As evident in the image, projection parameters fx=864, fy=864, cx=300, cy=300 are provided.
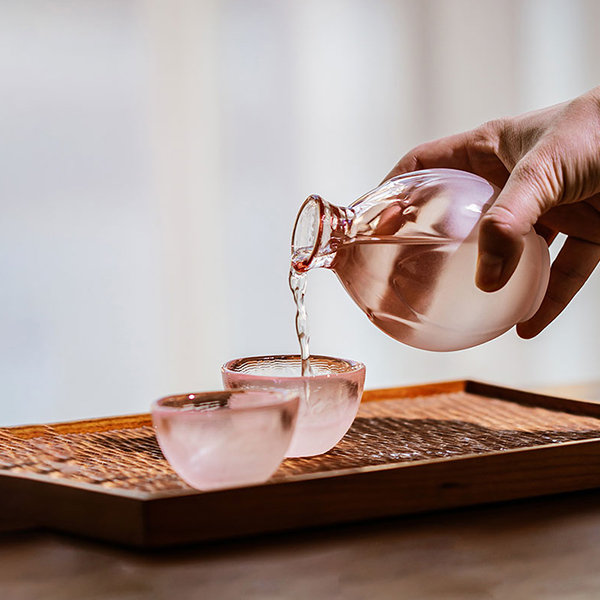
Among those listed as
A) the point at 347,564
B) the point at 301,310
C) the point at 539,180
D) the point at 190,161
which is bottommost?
the point at 347,564

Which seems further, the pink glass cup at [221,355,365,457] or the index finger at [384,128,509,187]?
the index finger at [384,128,509,187]

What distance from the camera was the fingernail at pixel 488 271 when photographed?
68cm

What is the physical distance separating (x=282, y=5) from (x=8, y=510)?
5.67ft

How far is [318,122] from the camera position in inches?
85.7

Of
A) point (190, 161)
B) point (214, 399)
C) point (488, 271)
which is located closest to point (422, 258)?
point (488, 271)

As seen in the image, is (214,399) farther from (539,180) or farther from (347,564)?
(539,180)

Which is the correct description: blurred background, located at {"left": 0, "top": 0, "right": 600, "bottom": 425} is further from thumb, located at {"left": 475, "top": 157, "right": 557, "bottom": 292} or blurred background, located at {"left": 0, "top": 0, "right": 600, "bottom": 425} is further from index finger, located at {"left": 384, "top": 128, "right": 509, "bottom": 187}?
thumb, located at {"left": 475, "top": 157, "right": 557, "bottom": 292}

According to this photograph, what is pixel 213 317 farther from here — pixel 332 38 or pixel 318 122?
pixel 332 38

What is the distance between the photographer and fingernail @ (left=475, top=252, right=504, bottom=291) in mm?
680

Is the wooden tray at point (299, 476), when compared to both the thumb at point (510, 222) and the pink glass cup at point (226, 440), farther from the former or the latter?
the thumb at point (510, 222)

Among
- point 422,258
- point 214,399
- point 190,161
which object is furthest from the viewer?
point 190,161

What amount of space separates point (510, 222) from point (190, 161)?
1459 millimetres

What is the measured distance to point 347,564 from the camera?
0.53m

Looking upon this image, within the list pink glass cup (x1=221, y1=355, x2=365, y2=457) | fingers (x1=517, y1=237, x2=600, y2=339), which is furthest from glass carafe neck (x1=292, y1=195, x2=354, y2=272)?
fingers (x1=517, y1=237, x2=600, y2=339)
